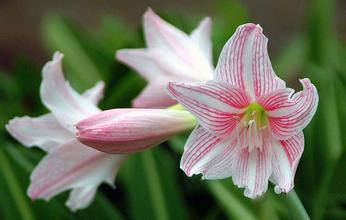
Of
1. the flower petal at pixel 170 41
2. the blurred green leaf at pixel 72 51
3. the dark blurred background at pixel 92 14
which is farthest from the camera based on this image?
the dark blurred background at pixel 92 14

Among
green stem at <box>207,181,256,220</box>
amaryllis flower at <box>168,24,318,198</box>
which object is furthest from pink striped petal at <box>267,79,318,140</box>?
green stem at <box>207,181,256,220</box>

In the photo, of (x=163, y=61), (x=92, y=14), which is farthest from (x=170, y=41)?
(x=92, y=14)

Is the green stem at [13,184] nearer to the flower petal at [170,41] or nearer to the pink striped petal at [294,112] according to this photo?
the flower petal at [170,41]

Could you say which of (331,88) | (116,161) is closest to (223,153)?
(116,161)

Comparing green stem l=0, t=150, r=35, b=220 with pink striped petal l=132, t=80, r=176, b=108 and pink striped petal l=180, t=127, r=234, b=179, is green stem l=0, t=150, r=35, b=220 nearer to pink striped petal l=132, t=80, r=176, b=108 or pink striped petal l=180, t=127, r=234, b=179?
pink striped petal l=132, t=80, r=176, b=108

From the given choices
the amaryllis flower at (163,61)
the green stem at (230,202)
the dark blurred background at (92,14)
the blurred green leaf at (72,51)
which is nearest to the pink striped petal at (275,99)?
the amaryllis flower at (163,61)

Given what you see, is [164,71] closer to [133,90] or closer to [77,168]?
→ [77,168]
